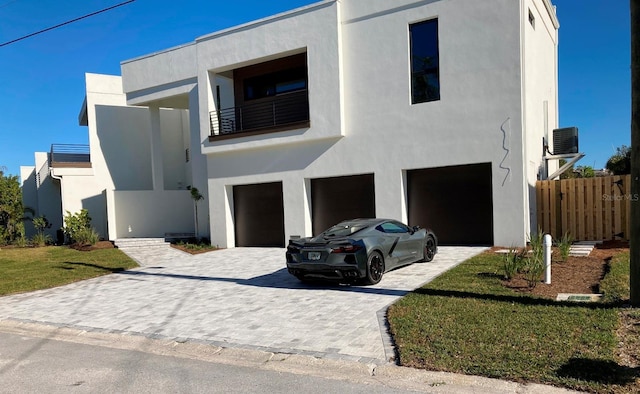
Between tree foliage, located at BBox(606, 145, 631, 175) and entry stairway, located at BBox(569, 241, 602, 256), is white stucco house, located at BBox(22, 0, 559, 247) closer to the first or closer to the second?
entry stairway, located at BBox(569, 241, 602, 256)

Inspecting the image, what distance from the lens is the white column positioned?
21.4 meters

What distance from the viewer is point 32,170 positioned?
27.8 m

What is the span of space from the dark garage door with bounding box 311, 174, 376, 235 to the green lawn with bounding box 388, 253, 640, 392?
27.4 ft

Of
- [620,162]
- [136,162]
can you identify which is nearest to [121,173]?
[136,162]

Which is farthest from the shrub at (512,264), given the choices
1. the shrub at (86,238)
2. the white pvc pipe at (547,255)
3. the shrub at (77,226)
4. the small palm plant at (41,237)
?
the small palm plant at (41,237)

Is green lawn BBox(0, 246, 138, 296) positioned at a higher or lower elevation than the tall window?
lower

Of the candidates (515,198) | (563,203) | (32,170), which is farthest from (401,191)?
(32,170)

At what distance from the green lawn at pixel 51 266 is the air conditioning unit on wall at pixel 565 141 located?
1495 centimetres

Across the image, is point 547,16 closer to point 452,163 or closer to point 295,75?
point 452,163

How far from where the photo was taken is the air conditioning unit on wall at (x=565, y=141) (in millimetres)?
15180

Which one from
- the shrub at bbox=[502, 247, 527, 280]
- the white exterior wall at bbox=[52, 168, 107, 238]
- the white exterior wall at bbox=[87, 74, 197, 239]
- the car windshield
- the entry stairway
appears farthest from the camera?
the white exterior wall at bbox=[52, 168, 107, 238]

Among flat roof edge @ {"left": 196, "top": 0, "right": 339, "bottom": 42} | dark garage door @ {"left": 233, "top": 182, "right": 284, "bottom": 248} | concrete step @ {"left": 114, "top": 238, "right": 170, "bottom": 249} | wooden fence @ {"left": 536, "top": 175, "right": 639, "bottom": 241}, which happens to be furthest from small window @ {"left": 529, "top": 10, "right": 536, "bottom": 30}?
concrete step @ {"left": 114, "top": 238, "right": 170, "bottom": 249}

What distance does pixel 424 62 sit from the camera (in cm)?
1401

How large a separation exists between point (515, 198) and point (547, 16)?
331 inches
